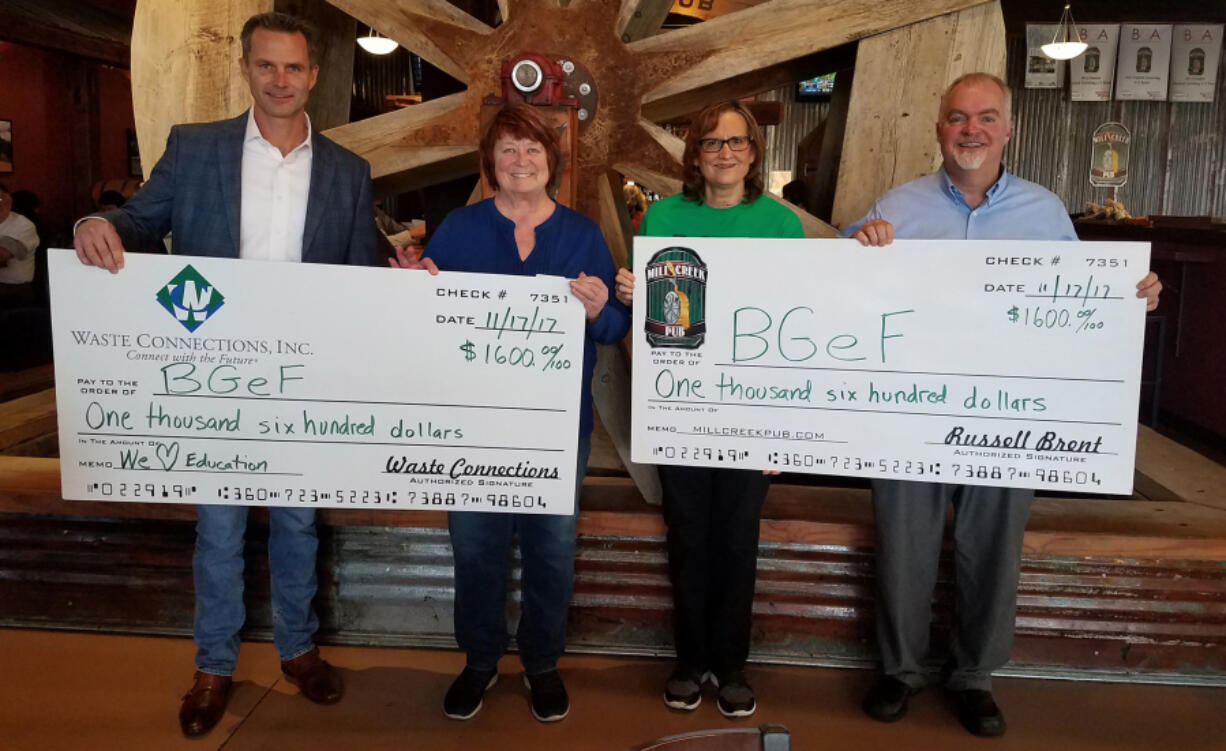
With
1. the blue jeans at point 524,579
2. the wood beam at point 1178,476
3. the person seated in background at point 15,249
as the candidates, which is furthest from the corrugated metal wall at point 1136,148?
the blue jeans at point 524,579

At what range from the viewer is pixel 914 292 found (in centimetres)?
200

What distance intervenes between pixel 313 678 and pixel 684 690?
0.90 metres

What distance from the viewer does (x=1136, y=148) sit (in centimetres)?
1049

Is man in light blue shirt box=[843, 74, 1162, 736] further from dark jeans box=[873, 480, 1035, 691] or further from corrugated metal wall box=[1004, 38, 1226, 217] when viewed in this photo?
corrugated metal wall box=[1004, 38, 1226, 217]

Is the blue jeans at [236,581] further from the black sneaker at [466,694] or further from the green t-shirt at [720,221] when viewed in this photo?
the green t-shirt at [720,221]

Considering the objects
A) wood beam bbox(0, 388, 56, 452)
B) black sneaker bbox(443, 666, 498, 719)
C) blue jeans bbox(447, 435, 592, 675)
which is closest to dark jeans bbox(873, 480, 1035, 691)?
blue jeans bbox(447, 435, 592, 675)

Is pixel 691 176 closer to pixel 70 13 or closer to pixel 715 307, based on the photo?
pixel 715 307

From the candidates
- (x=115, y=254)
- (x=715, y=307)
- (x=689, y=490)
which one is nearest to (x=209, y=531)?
Result: (x=115, y=254)

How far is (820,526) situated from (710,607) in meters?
0.39

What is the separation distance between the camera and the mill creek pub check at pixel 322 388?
6.55 feet

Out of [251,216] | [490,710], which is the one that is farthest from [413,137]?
[490,710]

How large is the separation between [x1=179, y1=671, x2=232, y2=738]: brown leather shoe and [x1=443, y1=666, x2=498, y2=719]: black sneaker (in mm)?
516

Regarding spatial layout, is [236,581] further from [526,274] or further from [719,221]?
[719,221]

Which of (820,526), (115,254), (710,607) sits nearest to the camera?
(115,254)
